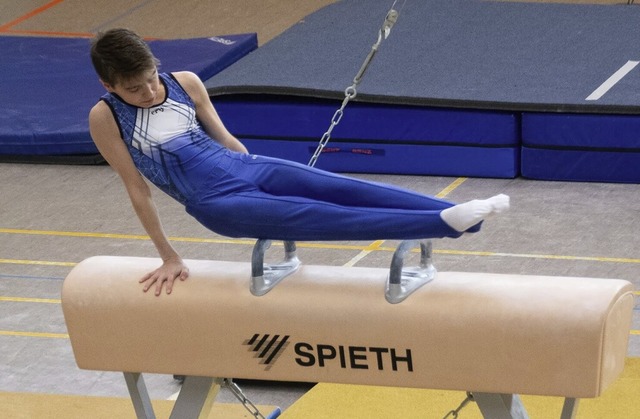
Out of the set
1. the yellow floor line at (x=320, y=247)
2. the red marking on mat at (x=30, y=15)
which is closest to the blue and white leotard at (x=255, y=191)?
the yellow floor line at (x=320, y=247)

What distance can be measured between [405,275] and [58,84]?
212 inches

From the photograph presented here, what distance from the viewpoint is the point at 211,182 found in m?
3.34

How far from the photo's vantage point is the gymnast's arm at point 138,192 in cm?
338

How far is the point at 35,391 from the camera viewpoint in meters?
4.68

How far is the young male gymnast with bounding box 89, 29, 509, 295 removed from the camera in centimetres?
314

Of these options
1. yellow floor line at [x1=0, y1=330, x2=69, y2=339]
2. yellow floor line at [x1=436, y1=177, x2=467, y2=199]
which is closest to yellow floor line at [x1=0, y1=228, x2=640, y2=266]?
yellow floor line at [x1=436, y1=177, x2=467, y2=199]

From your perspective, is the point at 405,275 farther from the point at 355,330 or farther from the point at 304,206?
the point at 304,206

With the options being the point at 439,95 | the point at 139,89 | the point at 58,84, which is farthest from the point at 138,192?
the point at 58,84

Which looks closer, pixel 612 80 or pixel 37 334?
pixel 37 334

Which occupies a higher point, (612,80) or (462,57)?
(462,57)

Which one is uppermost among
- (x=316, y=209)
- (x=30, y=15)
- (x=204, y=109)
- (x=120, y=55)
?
(x=120, y=55)

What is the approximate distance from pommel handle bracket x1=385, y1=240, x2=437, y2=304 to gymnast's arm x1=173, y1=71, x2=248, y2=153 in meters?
0.63

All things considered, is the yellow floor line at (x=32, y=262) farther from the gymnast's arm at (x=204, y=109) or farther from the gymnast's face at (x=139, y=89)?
the gymnast's face at (x=139, y=89)

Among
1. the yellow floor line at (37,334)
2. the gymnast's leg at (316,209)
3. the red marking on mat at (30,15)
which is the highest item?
the red marking on mat at (30,15)
